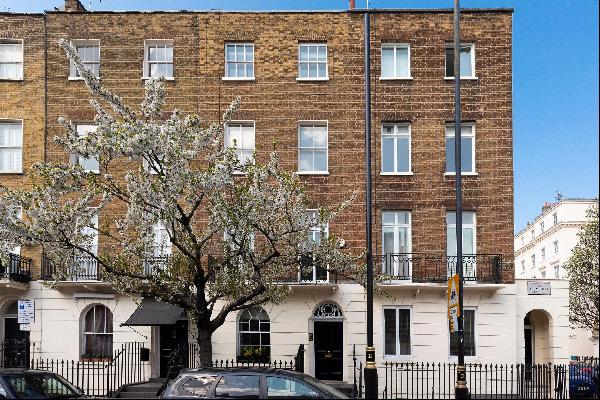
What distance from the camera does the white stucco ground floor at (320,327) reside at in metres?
26.5

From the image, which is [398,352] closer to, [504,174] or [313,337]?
[313,337]

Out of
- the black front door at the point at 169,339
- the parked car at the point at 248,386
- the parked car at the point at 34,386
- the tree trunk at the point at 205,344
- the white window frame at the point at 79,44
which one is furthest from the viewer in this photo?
the white window frame at the point at 79,44

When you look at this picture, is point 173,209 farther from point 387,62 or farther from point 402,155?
point 387,62

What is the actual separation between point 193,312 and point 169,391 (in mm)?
4491

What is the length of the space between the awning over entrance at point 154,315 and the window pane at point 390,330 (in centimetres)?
636

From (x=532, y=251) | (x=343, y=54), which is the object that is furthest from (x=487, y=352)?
(x=532, y=251)

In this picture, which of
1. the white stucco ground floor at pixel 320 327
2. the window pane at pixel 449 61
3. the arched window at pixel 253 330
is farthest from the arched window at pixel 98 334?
the window pane at pixel 449 61

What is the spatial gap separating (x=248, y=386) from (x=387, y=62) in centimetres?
1549

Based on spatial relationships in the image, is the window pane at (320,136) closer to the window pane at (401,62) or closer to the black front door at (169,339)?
the window pane at (401,62)

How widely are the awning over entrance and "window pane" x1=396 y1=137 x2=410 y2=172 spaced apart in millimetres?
8360

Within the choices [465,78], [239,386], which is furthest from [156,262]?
[465,78]

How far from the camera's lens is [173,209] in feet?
60.2

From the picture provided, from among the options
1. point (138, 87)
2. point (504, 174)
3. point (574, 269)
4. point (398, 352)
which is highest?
point (138, 87)

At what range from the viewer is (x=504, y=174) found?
88.4ft
